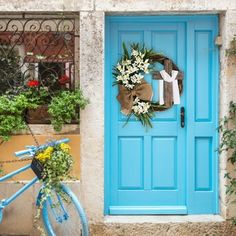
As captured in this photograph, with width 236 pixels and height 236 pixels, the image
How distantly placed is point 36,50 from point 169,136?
1797 mm

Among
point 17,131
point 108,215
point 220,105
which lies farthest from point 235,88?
point 17,131

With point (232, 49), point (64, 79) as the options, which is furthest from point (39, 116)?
point (232, 49)

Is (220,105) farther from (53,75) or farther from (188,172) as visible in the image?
(53,75)

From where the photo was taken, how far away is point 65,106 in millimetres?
6059

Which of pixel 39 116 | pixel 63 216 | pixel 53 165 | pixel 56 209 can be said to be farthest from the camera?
pixel 39 116

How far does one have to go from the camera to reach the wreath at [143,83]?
639cm

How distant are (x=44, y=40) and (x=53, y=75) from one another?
406mm

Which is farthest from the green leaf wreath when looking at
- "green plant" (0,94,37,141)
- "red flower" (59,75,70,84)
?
"green plant" (0,94,37,141)

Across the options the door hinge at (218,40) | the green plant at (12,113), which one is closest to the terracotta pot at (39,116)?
the green plant at (12,113)

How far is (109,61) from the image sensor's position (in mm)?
6406

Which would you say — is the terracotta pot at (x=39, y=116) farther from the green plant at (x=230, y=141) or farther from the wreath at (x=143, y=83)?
the green plant at (x=230, y=141)

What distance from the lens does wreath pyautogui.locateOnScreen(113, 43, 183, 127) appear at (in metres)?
6.39

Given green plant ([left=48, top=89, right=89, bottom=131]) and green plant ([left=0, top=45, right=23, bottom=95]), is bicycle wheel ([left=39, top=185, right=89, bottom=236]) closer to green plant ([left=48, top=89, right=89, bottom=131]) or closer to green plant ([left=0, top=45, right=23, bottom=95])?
green plant ([left=48, top=89, right=89, bottom=131])

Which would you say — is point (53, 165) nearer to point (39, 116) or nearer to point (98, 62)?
point (39, 116)
